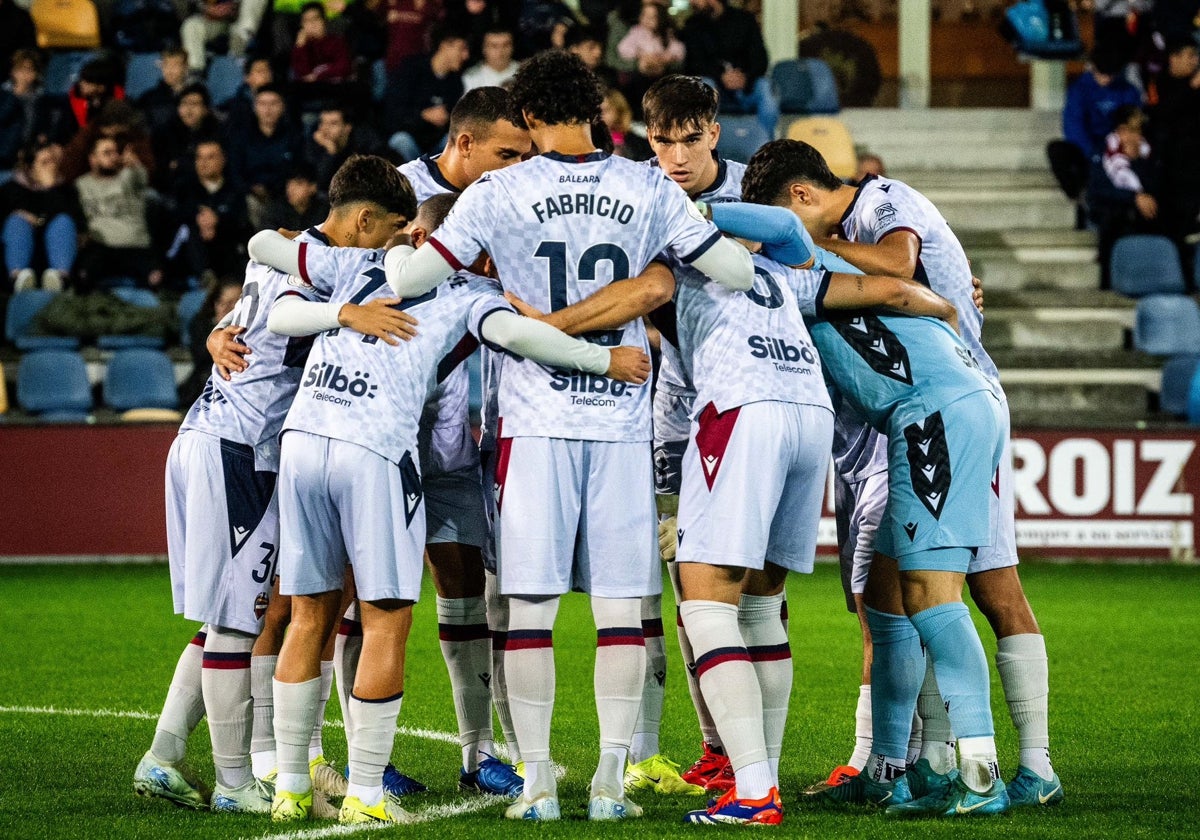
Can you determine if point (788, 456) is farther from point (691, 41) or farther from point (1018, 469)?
point (691, 41)

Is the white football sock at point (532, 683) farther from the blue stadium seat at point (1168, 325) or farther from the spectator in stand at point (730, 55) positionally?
the spectator in stand at point (730, 55)

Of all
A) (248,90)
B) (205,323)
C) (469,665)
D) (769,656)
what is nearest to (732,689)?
(769,656)

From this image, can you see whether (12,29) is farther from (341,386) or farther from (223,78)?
(341,386)

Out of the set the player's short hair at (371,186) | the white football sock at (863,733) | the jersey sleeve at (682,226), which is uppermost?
the player's short hair at (371,186)

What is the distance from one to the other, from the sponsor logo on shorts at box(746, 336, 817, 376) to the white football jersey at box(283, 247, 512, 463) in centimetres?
84

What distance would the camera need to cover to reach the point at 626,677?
5398 mm

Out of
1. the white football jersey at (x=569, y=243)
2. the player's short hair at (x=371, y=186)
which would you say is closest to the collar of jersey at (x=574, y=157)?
the white football jersey at (x=569, y=243)

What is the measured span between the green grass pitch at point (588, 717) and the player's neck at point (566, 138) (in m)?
2.17

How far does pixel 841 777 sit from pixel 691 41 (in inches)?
491

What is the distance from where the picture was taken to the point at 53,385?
14609mm

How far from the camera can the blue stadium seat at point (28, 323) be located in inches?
595

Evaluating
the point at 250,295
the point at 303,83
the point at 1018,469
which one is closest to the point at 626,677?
the point at 250,295

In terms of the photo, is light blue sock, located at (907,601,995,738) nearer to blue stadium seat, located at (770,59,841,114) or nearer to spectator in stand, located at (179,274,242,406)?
spectator in stand, located at (179,274,242,406)

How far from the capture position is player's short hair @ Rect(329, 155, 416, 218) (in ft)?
18.9
